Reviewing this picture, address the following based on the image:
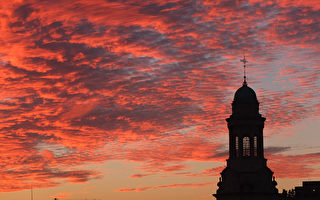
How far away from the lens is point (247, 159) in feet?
460

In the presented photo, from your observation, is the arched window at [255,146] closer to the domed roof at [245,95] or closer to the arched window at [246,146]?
the arched window at [246,146]

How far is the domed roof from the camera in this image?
5600 inches

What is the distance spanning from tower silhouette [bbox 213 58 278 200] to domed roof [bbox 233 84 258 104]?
15cm

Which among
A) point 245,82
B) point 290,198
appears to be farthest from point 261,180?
point 290,198

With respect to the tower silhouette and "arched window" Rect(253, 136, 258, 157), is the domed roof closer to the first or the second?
the tower silhouette

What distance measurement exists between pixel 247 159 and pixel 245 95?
10.00 metres

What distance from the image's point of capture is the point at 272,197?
141250 millimetres

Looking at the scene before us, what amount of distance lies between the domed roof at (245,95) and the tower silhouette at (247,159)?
153mm

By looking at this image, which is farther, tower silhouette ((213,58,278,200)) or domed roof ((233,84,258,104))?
domed roof ((233,84,258,104))

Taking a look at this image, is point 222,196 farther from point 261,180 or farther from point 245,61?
point 245,61

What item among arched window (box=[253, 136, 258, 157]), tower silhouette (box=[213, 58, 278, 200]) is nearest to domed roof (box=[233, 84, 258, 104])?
tower silhouette (box=[213, 58, 278, 200])

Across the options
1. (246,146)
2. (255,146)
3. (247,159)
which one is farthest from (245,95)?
(247,159)

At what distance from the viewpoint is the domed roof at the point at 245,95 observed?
467ft

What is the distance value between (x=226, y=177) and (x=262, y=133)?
8913 mm
